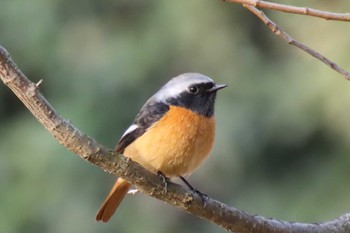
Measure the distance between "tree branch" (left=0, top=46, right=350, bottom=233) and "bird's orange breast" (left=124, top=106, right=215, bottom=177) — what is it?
55cm

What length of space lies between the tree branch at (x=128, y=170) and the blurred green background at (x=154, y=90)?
434 centimetres

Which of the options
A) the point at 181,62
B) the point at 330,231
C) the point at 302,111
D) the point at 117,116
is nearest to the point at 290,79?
the point at 302,111

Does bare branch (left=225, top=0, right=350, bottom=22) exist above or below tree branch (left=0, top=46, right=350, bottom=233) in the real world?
above

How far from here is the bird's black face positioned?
13.8 ft

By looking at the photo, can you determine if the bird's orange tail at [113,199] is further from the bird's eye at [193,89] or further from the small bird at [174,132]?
the bird's eye at [193,89]

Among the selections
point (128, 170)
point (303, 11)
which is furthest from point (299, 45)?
point (128, 170)

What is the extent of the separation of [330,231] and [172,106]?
1.05m

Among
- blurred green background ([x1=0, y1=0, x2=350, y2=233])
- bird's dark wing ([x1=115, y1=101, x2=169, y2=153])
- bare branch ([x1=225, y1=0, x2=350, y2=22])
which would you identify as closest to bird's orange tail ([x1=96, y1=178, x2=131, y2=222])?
bird's dark wing ([x1=115, y1=101, x2=169, y2=153])

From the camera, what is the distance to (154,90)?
27.1ft

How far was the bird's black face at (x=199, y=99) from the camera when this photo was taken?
4.21m

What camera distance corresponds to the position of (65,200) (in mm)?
8133

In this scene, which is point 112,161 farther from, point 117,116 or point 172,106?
point 117,116

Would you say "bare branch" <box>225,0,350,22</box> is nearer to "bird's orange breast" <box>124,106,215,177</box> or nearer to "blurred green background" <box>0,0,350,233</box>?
"bird's orange breast" <box>124,106,215,177</box>

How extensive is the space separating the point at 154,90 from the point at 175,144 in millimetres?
4305
